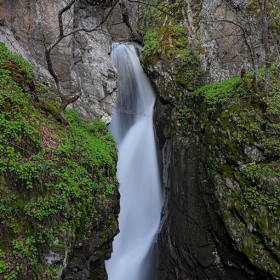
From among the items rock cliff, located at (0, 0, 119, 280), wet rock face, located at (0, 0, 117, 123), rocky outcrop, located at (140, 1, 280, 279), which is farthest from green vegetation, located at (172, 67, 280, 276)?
wet rock face, located at (0, 0, 117, 123)

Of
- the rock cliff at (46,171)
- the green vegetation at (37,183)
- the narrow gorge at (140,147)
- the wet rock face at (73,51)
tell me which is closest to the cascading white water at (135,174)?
the narrow gorge at (140,147)

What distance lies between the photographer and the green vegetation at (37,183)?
397 cm

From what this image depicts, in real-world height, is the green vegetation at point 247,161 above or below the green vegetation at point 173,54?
below

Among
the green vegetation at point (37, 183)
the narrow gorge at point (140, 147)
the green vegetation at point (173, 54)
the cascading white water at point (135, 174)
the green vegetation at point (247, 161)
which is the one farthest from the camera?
the green vegetation at point (173, 54)

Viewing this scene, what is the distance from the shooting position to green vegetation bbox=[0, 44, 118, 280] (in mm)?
3967

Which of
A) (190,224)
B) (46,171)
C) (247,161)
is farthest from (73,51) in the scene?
(190,224)

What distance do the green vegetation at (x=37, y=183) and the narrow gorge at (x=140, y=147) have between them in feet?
0.08

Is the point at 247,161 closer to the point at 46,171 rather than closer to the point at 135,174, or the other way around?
the point at 135,174

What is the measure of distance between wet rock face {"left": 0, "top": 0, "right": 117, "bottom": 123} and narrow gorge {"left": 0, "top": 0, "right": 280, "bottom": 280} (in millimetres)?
49

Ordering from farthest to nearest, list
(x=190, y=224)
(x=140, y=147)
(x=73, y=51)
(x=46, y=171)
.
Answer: (x=140, y=147) < (x=73, y=51) < (x=190, y=224) < (x=46, y=171)

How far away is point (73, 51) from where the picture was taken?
31.0 ft

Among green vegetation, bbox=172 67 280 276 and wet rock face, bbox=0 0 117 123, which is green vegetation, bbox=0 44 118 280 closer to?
wet rock face, bbox=0 0 117 123

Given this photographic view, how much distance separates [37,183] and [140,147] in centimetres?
596

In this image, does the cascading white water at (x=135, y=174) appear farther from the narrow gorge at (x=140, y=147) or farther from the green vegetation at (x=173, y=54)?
the green vegetation at (x=173, y=54)
